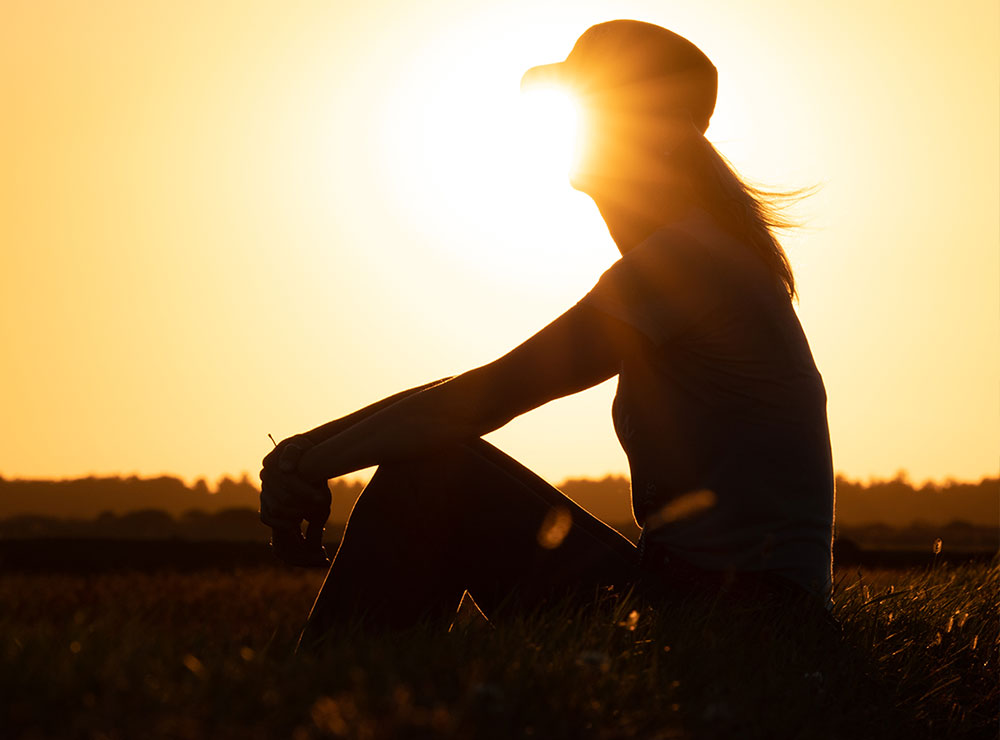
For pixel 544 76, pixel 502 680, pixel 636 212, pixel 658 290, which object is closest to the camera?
pixel 502 680

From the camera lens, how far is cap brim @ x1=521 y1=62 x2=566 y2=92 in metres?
3.66

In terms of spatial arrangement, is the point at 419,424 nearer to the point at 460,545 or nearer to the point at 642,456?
the point at 460,545

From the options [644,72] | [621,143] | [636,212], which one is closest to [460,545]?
[636,212]

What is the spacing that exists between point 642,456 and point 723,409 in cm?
29

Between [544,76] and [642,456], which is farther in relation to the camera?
[544,76]

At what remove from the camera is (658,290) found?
2986mm

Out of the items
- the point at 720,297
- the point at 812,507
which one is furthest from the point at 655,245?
the point at 812,507

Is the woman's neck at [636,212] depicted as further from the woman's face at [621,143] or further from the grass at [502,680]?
the grass at [502,680]

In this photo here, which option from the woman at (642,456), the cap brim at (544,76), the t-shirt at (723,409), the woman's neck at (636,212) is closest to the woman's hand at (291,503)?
the woman at (642,456)

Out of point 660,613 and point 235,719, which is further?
point 660,613

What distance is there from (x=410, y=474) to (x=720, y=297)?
104 cm

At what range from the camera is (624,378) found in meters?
3.26

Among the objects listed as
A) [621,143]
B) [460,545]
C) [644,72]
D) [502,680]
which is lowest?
[502,680]

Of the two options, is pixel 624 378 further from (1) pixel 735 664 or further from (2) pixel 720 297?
(1) pixel 735 664
